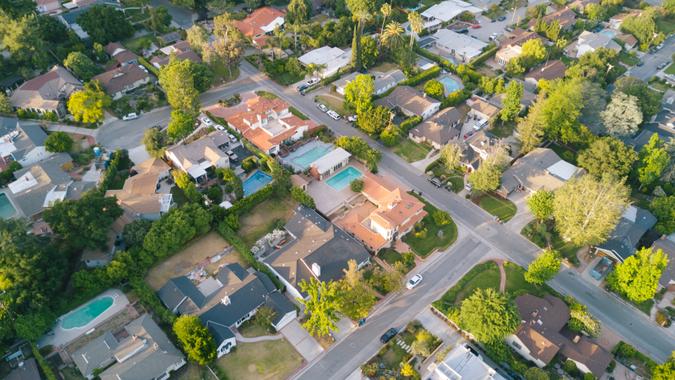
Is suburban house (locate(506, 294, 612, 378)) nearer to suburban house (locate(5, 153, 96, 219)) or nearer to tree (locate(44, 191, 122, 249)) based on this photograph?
tree (locate(44, 191, 122, 249))

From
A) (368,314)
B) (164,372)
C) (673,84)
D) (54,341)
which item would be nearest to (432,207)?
(368,314)

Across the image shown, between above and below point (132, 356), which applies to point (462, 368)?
below

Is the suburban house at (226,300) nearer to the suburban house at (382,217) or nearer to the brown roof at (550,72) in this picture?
the suburban house at (382,217)

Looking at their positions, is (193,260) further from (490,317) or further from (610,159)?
(610,159)

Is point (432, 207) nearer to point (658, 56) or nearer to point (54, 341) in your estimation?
point (54, 341)

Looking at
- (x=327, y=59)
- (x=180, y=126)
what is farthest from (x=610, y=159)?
(x=180, y=126)

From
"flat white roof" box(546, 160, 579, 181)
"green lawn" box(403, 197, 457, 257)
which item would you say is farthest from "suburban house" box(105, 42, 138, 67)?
"flat white roof" box(546, 160, 579, 181)
